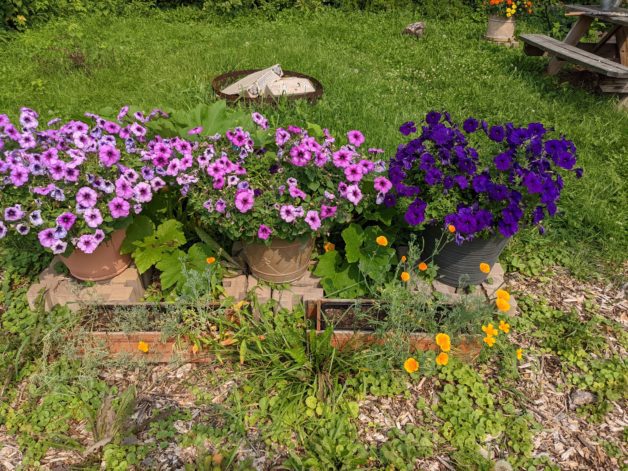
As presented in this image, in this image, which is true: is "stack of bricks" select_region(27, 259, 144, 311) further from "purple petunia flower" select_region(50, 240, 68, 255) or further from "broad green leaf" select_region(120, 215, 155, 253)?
"purple petunia flower" select_region(50, 240, 68, 255)

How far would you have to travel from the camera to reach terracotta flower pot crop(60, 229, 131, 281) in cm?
242

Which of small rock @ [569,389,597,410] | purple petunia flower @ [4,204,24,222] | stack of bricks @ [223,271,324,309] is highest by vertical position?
purple petunia flower @ [4,204,24,222]

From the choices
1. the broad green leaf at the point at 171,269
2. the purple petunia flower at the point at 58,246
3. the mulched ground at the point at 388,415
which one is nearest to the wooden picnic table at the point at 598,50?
the mulched ground at the point at 388,415

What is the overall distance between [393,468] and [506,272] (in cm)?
163

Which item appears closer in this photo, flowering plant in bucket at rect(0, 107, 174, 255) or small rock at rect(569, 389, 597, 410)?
flowering plant in bucket at rect(0, 107, 174, 255)

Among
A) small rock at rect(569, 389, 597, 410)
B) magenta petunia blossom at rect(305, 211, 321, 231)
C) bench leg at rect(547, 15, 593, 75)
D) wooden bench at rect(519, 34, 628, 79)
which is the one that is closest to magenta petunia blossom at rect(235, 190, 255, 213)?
magenta petunia blossom at rect(305, 211, 321, 231)

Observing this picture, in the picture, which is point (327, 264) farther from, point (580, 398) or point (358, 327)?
point (580, 398)

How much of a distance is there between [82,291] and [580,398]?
2678 millimetres

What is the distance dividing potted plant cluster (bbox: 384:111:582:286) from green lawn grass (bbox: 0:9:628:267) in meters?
1.06

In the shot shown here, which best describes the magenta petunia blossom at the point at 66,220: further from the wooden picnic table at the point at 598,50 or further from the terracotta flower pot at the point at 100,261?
the wooden picnic table at the point at 598,50

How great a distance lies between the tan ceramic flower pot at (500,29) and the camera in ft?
24.1

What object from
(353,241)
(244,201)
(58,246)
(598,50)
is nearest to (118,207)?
(58,246)

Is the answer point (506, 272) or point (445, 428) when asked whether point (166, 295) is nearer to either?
point (445, 428)

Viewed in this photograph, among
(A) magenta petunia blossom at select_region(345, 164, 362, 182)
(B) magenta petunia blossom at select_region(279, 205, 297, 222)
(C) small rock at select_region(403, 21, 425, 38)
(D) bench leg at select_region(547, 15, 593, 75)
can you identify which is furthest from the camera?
(C) small rock at select_region(403, 21, 425, 38)
